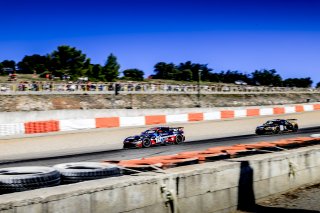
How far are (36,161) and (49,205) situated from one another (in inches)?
362

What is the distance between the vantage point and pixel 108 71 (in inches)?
3371

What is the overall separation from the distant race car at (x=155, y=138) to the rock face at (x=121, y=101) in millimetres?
17843

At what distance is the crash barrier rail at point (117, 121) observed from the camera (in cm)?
2235

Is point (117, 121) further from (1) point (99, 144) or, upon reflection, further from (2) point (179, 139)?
(2) point (179, 139)

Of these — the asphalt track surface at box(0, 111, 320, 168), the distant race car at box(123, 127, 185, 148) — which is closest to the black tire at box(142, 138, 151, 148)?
the distant race car at box(123, 127, 185, 148)

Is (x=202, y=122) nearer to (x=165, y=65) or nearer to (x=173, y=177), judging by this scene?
(x=173, y=177)

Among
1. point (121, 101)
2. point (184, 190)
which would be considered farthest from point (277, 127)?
point (121, 101)

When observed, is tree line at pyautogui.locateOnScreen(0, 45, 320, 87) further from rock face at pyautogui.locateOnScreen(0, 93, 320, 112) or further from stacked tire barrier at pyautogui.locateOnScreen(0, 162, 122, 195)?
stacked tire barrier at pyautogui.locateOnScreen(0, 162, 122, 195)

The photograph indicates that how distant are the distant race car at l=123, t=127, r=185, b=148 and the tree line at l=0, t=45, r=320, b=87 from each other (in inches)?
922

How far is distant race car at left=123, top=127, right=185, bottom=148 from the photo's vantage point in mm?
17766

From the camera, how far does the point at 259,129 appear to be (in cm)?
2291

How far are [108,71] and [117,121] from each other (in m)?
61.2

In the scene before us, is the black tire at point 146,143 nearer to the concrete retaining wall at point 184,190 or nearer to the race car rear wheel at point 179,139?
the race car rear wheel at point 179,139

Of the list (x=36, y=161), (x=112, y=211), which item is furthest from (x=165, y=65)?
(x=112, y=211)
